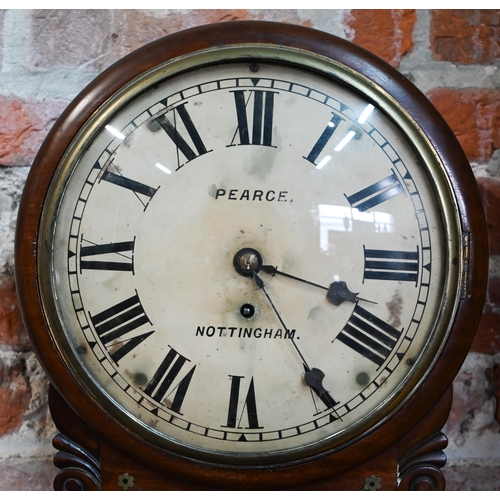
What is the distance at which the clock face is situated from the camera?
0.61 metres

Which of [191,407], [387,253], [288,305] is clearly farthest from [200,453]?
[387,253]

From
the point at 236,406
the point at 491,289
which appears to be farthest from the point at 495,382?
the point at 236,406

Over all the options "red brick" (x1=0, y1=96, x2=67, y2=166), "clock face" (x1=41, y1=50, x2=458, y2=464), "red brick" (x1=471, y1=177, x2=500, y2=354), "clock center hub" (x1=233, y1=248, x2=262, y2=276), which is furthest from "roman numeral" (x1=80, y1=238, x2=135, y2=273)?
"red brick" (x1=471, y1=177, x2=500, y2=354)

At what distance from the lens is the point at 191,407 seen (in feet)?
1.99

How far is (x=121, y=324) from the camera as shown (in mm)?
608

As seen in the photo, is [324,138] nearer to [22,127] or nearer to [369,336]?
[369,336]

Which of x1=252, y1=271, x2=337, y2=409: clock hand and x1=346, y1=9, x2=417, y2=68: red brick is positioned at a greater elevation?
x1=346, y1=9, x2=417, y2=68: red brick

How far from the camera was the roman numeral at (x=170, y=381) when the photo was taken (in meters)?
0.61

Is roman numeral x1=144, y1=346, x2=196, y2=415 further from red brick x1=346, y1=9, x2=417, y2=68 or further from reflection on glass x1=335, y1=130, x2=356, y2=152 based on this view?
red brick x1=346, y1=9, x2=417, y2=68

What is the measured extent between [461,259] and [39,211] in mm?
418

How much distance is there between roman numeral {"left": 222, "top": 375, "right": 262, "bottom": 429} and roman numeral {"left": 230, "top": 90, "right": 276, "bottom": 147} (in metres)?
0.24

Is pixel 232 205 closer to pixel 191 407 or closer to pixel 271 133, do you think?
pixel 271 133

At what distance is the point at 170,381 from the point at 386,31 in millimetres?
505

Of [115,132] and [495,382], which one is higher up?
[115,132]
